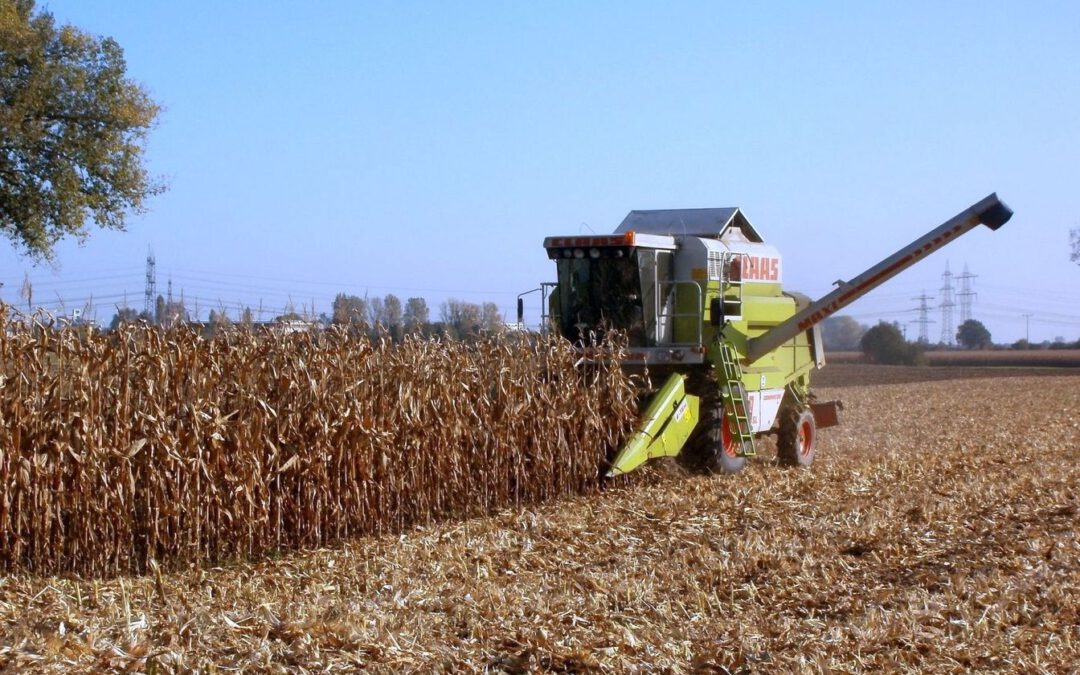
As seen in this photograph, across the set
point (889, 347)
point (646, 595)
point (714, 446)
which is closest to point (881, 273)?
point (714, 446)

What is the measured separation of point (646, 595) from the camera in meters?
6.97

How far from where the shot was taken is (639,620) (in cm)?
641

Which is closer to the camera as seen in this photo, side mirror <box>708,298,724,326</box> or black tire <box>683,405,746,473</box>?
black tire <box>683,405,746,473</box>

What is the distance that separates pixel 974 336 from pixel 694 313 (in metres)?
74.8

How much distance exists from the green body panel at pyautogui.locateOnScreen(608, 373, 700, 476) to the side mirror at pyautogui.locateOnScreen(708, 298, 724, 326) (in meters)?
0.81

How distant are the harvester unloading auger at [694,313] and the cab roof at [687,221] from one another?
0.02 metres

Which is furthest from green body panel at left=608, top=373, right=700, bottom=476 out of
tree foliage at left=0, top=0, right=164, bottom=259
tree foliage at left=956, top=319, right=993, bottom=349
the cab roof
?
tree foliage at left=956, top=319, right=993, bottom=349

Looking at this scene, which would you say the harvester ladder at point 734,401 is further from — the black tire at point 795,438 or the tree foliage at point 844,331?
the tree foliage at point 844,331

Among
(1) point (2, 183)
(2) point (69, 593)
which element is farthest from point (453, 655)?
(1) point (2, 183)

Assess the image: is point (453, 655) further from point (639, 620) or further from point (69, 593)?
point (69, 593)

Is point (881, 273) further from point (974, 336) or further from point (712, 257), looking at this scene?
point (974, 336)

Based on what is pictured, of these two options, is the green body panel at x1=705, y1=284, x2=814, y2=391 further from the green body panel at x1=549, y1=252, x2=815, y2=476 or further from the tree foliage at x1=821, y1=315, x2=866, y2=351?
the tree foliage at x1=821, y1=315, x2=866, y2=351

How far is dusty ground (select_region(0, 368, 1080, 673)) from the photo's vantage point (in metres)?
5.51

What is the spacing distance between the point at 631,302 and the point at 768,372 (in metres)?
2.32
